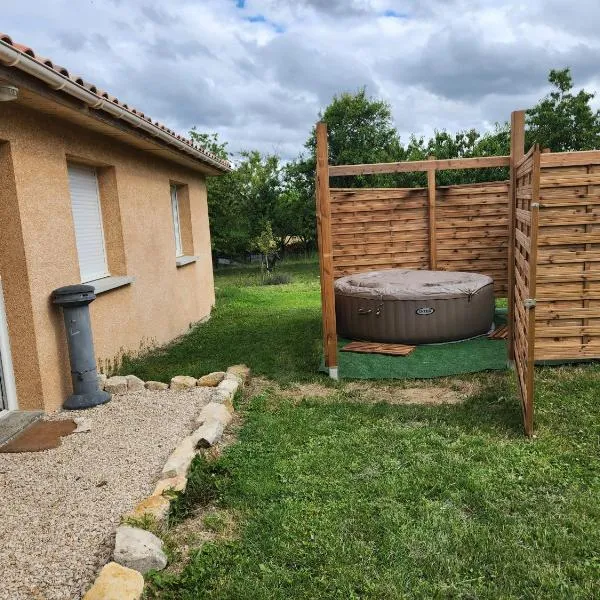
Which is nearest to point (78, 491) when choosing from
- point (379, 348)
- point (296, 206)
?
point (379, 348)

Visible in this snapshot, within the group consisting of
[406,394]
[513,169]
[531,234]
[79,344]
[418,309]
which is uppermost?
[513,169]

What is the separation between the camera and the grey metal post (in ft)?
16.0

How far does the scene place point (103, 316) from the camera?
6.15 meters

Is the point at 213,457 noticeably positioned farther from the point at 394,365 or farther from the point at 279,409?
the point at 394,365

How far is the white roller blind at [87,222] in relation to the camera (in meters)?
6.07

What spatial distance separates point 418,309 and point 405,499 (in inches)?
165

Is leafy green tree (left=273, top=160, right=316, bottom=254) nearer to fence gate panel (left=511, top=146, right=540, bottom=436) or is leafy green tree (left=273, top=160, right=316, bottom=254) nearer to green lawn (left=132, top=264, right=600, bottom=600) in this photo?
green lawn (left=132, top=264, right=600, bottom=600)

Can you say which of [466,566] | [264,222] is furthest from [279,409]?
[264,222]

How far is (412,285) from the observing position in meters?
7.45

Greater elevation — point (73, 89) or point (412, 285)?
point (73, 89)

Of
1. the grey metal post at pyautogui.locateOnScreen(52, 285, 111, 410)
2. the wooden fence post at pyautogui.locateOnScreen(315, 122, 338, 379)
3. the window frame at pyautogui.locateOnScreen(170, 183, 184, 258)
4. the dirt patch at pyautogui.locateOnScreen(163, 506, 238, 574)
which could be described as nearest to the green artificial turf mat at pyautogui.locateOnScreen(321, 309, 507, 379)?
the wooden fence post at pyautogui.locateOnScreen(315, 122, 338, 379)

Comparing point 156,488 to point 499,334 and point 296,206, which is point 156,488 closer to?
point 499,334

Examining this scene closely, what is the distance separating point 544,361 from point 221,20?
6939mm

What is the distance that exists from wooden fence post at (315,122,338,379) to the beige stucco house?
2042 mm
